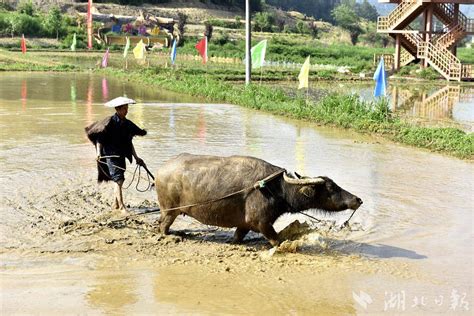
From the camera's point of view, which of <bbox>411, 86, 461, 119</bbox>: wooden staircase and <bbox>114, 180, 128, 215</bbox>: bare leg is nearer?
<bbox>114, 180, 128, 215</bbox>: bare leg

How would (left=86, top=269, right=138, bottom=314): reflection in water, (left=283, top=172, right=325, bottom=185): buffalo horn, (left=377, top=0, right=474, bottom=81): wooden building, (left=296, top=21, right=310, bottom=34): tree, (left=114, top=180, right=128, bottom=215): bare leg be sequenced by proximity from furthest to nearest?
(left=296, top=21, right=310, bottom=34): tree → (left=377, top=0, right=474, bottom=81): wooden building → (left=114, top=180, right=128, bottom=215): bare leg → (left=283, top=172, right=325, bottom=185): buffalo horn → (left=86, top=269, right=138, bottom=314): reflection in water

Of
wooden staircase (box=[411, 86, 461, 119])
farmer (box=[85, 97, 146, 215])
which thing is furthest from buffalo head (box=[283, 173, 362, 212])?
wooden staircase (box=[411, 86, 461, 119])

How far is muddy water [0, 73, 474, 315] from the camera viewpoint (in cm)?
575

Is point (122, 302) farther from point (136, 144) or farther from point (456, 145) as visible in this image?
point (456, 145)

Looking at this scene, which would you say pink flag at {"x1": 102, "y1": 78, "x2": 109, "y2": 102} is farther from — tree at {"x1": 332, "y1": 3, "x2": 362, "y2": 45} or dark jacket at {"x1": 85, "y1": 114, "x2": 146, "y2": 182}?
tree at {"x1": 332, "y1": 3, "x2": 362, "y2": 45}

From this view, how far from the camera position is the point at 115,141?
8062mm

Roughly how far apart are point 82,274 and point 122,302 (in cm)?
74

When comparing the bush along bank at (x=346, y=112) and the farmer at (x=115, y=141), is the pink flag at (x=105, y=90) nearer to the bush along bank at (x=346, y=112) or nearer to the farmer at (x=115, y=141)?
the bush along bank at (x=346, y=112)

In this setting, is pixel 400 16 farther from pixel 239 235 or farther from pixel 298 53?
pixel 239 235

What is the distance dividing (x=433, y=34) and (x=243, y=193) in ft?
99.3

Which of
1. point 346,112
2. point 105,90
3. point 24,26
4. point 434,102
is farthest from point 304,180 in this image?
point 24,26

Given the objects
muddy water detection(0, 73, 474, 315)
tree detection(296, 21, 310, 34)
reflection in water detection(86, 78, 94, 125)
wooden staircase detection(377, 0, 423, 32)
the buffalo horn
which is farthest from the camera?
tree detection(296, 21, 310, 34)

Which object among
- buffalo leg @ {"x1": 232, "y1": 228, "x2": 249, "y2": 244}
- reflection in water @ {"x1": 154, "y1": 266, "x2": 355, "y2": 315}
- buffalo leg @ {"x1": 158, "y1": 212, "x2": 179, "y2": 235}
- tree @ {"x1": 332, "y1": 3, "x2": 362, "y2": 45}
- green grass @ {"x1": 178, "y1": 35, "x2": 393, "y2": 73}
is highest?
tree @ {"x1": 332, "y1": 3, "x2": 362, "y2": 45}

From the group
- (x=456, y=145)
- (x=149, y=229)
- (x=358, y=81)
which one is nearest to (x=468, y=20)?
(x=358, y=81)
